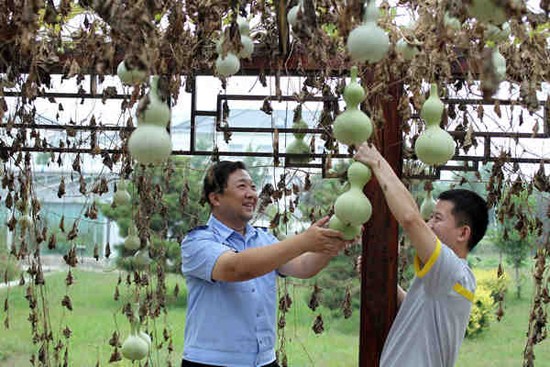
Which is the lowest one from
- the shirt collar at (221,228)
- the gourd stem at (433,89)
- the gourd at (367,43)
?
the shirt collar at (221,228)

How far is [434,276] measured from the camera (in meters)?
2.02

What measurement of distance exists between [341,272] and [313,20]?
149 inches

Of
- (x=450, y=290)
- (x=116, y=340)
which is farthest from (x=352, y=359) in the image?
(x=450, y=290)

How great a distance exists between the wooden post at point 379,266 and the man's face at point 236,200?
0.35 meters

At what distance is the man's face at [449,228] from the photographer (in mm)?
2180

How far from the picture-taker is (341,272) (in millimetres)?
4969

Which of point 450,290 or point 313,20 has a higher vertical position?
point 313,20

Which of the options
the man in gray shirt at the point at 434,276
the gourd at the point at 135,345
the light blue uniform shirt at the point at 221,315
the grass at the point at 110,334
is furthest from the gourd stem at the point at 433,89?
the grass at the point at 110,334

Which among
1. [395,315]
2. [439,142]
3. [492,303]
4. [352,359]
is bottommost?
[352,359]

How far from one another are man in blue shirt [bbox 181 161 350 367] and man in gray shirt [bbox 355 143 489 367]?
28 cm

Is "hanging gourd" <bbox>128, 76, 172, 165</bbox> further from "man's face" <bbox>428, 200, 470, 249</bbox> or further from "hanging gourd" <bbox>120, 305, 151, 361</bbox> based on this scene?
"hanging gourd" <bbox>120, 305, 151, 361</bbox>

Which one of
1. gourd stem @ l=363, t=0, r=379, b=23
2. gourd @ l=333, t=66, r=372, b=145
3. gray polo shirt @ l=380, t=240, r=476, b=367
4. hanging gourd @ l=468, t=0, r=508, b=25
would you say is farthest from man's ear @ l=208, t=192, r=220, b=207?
hanging gourd @ l=468, t=0, r=508, b=25

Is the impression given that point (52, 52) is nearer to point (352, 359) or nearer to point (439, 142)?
point (439, 142)

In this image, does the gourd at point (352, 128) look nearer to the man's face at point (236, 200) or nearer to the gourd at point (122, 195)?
the man's face at point (236, 200)
